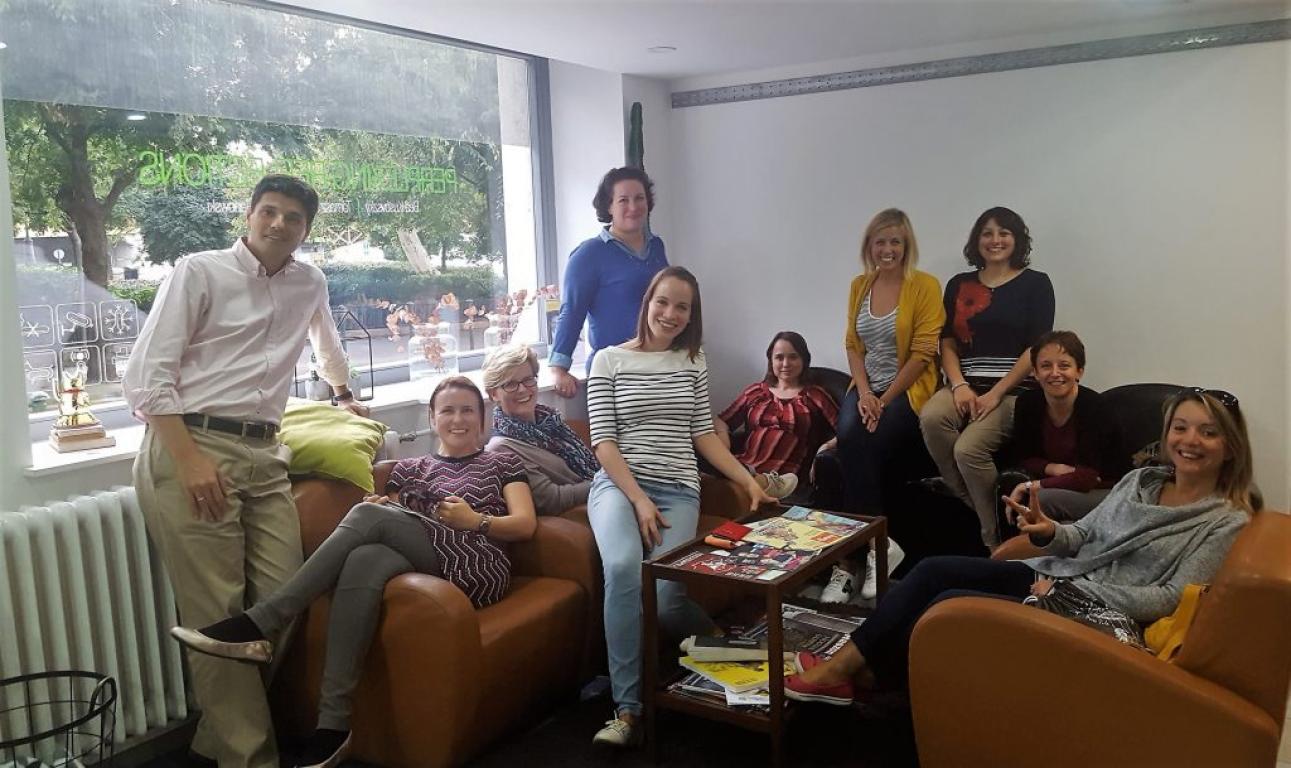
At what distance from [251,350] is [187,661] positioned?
965 millimetres

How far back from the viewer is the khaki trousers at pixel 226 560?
2.85 metres

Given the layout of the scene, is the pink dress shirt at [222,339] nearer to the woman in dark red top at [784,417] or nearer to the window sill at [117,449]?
the window sill at [117,449]

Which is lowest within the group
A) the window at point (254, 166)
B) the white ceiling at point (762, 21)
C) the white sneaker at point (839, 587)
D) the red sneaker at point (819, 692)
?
the red sneaker at point (819, 692)

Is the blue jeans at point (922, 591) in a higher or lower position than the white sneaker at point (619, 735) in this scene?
higher

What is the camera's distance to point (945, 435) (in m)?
4.24

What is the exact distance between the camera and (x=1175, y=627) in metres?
2.44

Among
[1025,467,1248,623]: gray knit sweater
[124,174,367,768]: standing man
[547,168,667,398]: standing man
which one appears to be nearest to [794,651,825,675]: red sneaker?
[1025,467,1248,623]: gray knit sweater

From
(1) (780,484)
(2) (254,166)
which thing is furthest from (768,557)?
(2) (254,166)

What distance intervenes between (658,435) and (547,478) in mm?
414

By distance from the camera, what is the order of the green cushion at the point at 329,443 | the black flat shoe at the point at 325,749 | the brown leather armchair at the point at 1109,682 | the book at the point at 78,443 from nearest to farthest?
the brown leather armchair at the point at 1109,682 < the black flat shoe at the point at 325,749 < the book at the point at 78,443 < the green cushion at the point at 329,443

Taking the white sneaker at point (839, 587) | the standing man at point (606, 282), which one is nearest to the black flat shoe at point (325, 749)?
the white sneaker at point (839, 587)

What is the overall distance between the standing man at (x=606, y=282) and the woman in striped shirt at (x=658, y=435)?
0.88 m

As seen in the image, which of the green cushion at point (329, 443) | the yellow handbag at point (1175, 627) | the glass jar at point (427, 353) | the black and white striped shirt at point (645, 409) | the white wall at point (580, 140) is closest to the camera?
the yellow handbag at point (1175, 627)

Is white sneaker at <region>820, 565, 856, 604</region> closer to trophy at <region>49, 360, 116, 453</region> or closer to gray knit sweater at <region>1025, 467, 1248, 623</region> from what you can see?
gray knit sweater at <region>1025, 467, 1248, 623</region>
